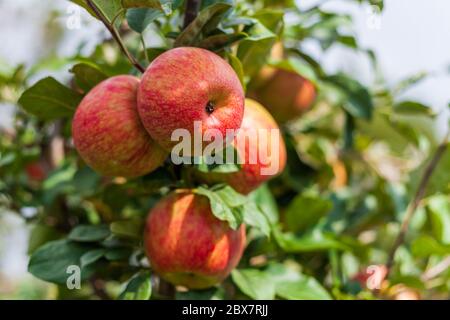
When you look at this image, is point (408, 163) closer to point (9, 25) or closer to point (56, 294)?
point (56, 294)

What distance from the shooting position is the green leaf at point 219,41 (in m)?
0.77

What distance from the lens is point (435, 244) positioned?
1.09 metres

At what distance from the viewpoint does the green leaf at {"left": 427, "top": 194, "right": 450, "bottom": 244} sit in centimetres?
126

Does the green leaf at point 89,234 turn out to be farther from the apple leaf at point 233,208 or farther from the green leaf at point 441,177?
the green leaf at point 441,177

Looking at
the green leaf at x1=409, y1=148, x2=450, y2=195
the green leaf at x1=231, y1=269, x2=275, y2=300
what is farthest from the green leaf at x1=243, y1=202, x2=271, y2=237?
the green leaf at x1=409, y1=148, x2=450, y2=195

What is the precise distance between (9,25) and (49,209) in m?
8.21

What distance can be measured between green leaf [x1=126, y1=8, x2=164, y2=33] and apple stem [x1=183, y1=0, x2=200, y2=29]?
0.04 m

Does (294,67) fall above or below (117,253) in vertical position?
above

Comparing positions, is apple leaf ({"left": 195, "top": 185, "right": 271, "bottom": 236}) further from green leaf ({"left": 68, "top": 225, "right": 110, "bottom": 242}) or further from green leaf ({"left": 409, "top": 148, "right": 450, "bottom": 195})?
green leaf ({"left": 409, "top": 148, "right": 450, "bottom": 195})

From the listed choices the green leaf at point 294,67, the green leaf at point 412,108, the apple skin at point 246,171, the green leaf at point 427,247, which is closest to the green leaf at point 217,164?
the apple skin at point 246,171

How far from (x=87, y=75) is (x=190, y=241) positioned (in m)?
0.27

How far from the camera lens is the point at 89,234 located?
91 centimetres

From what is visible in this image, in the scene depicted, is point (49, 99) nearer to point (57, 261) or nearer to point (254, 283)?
point (57, 261)

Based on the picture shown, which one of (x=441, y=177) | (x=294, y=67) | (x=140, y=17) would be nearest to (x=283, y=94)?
(x=294, y=67)
